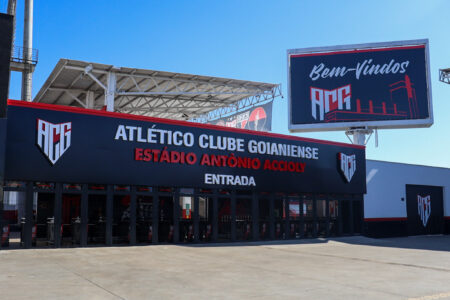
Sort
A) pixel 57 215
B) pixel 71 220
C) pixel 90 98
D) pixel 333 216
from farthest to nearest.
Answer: pixel 90 98
pixel 333 216
pixel 71 220
pixel 57 215

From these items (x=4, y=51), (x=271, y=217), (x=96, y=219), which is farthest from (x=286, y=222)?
(x=4, y=51)

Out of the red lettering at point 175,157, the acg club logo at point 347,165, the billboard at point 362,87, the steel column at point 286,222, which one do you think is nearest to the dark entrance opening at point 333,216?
the acg club logo at point 347,165

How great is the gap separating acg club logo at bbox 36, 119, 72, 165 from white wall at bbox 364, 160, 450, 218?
18.5 m

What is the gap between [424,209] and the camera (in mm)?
31531

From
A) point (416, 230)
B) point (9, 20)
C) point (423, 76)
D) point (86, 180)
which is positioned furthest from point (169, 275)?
point (423, 76)

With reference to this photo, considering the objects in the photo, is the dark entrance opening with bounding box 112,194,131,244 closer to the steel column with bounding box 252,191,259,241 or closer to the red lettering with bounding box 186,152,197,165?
the red lettering with bounding box 186,152,197,165

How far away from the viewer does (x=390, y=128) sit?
106 feet

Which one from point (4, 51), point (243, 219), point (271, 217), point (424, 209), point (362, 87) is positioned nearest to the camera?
point (4, 51)

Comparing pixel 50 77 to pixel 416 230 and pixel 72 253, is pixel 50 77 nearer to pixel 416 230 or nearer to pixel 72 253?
pixel 72 253

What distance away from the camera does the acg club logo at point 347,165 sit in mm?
26453

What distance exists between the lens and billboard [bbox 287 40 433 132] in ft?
104

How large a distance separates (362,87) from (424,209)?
9631mm

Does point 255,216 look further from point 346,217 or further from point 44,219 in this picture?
point 44,219

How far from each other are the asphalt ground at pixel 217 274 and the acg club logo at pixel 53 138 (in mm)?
3584
